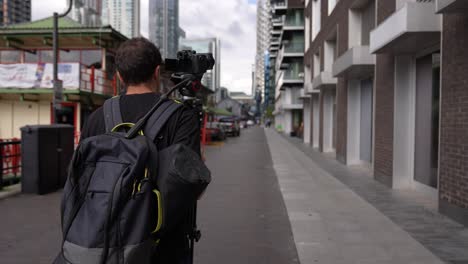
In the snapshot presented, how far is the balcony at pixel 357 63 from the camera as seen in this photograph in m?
12.4

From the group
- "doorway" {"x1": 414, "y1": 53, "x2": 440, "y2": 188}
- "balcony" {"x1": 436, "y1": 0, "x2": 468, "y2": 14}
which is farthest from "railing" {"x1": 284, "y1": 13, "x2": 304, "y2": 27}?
"balcony" {"x1": 436, "y1": 0, "x2": 468, "y2": 14}

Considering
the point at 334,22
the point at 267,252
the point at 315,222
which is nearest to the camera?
the point at 267,252

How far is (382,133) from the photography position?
11086 mm

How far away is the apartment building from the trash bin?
23.1ft

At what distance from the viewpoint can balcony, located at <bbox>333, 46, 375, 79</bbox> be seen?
12.4 metres

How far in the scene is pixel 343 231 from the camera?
6008 mm

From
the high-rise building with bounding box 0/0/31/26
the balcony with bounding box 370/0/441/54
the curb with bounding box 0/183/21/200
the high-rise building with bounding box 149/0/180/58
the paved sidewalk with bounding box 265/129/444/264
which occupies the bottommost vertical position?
the paved sidewalk with bounding box 265/129/444/264

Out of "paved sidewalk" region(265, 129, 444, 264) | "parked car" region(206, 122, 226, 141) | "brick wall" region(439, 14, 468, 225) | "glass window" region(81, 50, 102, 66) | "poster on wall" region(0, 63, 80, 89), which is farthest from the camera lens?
"parked car" region(206, 122, 226, 141)

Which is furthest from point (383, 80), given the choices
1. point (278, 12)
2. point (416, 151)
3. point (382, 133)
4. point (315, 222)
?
point (278, 12)

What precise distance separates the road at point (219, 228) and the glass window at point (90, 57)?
1482cm

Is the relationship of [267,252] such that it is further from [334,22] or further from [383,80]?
[334,22]

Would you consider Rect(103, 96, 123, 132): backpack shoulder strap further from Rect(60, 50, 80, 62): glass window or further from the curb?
Rect(60, 50, 80, 62): glass window

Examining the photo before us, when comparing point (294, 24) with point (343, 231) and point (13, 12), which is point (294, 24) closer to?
point (13, 12)

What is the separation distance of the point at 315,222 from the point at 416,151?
4.36 meters
